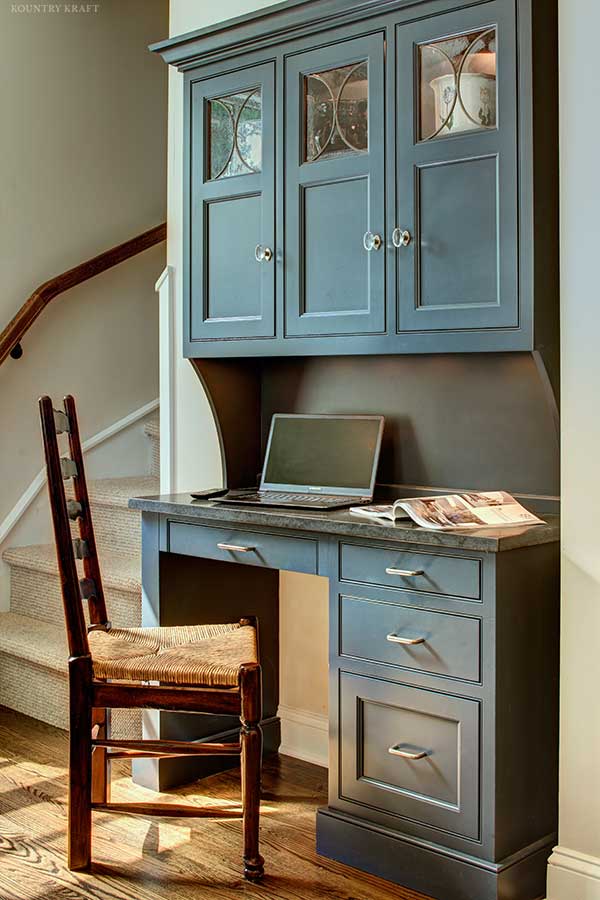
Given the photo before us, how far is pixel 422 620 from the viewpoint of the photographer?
7.36ft

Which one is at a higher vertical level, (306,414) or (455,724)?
(306,414)

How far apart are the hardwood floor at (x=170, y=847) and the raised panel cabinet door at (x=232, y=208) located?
1.32 metres

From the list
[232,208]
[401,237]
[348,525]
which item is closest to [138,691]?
[348,525]

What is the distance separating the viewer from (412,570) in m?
2.25

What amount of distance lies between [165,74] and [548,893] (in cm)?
368

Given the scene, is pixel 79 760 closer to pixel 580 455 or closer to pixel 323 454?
pixel 323 454

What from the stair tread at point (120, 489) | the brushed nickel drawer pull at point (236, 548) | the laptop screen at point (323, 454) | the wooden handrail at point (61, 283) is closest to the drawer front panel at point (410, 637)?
the brushed nickel drawer pull at point (236, 548)

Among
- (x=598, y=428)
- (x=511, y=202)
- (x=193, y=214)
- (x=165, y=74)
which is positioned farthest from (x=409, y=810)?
(x=165, y=74)

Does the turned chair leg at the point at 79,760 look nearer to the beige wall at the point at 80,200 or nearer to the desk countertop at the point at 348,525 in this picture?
the desk countertop at the point at 348,525

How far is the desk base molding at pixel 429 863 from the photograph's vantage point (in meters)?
2.16

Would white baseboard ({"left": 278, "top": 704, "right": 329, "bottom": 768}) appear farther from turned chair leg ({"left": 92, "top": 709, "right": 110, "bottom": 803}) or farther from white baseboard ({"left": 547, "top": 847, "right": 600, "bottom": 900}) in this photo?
white baseboard ({"left": 547, "top": 847, "right": 600, "bottom": 900})

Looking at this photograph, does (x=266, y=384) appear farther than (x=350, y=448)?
Yes

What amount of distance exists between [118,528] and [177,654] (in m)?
1.55

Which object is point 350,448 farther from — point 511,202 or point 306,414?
point 511,202
